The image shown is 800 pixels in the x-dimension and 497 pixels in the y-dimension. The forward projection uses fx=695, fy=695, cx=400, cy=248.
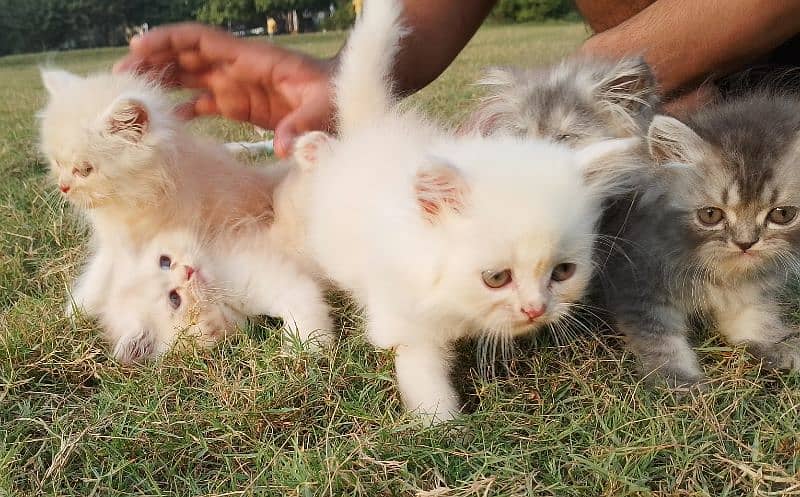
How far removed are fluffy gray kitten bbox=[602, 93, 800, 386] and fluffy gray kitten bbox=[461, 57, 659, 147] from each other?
0.18 metres

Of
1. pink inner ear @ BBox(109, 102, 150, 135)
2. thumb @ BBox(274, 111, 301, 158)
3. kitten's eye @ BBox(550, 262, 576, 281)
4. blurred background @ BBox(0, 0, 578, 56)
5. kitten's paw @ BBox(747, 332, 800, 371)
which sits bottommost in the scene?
blurred background @ BBox(0, 0, 578, 56)

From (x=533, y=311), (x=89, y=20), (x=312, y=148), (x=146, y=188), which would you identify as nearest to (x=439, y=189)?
(x=533, y=311)

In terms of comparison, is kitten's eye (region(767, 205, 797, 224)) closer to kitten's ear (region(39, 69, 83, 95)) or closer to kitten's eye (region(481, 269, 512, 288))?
kitten's eye (region(481, 269, 512, 288))

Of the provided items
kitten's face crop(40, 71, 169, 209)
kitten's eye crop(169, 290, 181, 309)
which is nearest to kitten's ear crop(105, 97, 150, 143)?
kitten's face crop(40, 71, 169, 209)

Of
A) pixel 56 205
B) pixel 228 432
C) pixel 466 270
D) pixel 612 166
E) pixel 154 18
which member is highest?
pixel 612 166

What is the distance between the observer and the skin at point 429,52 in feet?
6.22

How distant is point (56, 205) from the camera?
2.39 metres

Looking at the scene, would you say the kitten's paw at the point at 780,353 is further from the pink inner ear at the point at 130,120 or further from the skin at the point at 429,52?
the pink inner ear at the point at 130,120

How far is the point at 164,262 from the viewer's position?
5.59 ft

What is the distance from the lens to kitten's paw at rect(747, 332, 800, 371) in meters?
1.37

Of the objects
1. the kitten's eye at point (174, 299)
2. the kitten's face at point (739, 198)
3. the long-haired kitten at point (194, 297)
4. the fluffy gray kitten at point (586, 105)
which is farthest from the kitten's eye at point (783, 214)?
the kitten's eye at point (174, 299)

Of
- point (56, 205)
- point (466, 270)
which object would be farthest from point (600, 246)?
point (56, 205)

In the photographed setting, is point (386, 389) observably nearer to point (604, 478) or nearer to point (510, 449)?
point (510, 449)

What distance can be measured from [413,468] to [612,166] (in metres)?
0.63
